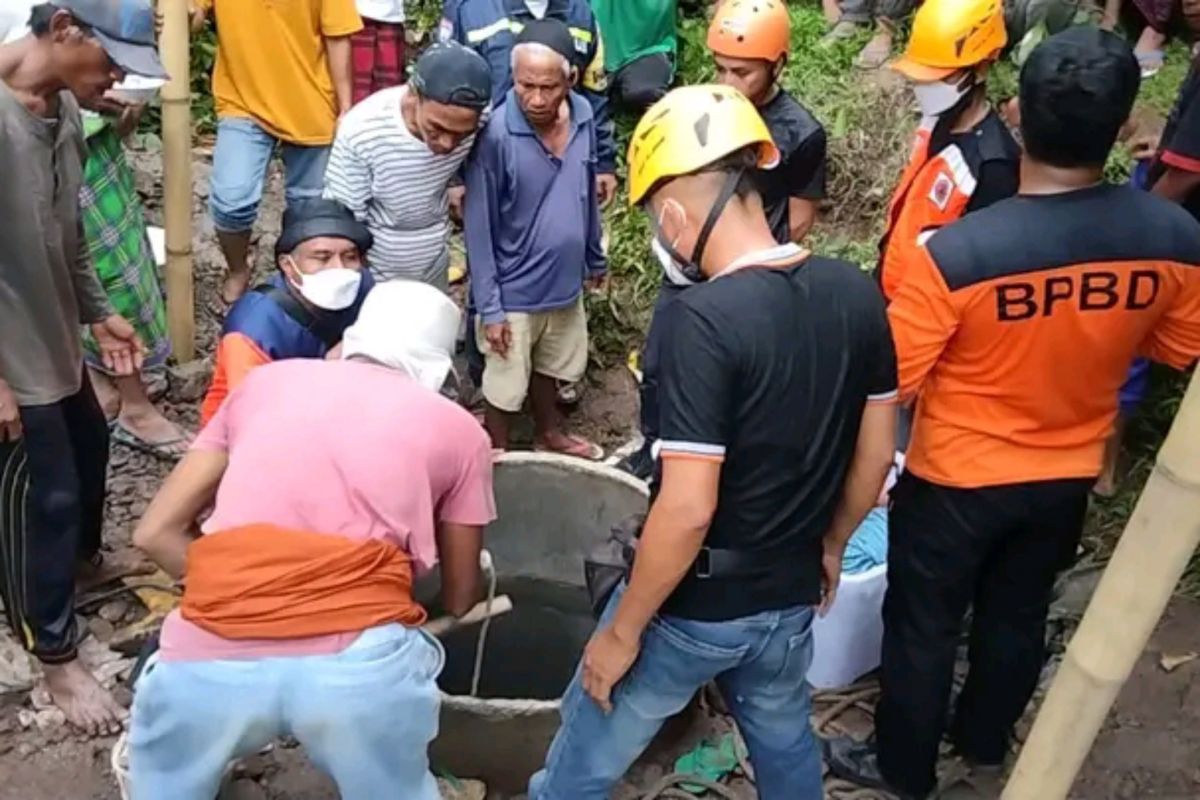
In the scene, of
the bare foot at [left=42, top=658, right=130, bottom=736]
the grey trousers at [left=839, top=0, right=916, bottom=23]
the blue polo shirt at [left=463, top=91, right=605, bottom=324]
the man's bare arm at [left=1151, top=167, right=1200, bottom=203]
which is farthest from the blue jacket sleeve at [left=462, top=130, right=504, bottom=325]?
the grey trousers at [left=839, top=0, right=916, bottom=23]

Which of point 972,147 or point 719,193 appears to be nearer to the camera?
point 719,193

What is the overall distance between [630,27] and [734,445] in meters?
4.85

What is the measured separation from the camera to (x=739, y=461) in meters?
2.77

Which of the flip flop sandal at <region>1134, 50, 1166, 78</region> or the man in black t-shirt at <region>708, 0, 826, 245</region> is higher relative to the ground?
the man in black t-shirt at <region>708, 0, 826, 245</region>

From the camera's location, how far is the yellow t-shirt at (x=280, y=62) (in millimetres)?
5418

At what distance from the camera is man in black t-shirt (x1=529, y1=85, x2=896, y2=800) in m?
2.65

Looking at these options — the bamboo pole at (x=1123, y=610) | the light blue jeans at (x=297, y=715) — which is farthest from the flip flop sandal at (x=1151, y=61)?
the light blue jeans at (x=297, y=715)

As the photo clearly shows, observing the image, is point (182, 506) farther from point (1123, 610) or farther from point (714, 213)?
point (1123, 610)

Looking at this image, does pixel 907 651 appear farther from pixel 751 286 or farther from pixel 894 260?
pixel 751 286

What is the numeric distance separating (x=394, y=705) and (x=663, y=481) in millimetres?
728

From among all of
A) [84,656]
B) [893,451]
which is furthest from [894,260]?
[84,656]

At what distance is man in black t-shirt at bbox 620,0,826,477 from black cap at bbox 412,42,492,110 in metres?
0.75

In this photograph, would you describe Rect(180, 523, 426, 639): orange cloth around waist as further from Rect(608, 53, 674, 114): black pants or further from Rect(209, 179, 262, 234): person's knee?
Rect(608, 53, 674, 114): black pants

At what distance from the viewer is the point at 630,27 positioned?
718cm
